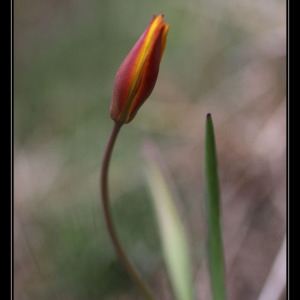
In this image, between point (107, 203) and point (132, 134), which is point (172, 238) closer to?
point (107, 203)

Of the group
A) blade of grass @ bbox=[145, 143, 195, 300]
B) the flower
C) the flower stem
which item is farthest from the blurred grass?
the flower

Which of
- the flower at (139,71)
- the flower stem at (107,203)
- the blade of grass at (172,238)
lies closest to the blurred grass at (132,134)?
the blade of grass at (172,238)

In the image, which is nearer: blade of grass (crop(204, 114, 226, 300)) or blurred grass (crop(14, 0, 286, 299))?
blade of grass (crop(204, 114, 226, 300))

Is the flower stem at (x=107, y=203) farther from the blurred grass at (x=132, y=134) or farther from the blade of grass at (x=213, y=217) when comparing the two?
the blurred grass at (x=132, y=134)

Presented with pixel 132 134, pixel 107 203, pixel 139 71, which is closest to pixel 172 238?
pixel 107 203

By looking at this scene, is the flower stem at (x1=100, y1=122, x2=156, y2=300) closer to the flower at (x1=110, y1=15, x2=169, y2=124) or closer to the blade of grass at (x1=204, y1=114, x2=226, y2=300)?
the flower at (x1=110, y1=15, x2=169, y2=124)

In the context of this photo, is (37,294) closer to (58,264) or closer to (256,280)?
(58,264)
